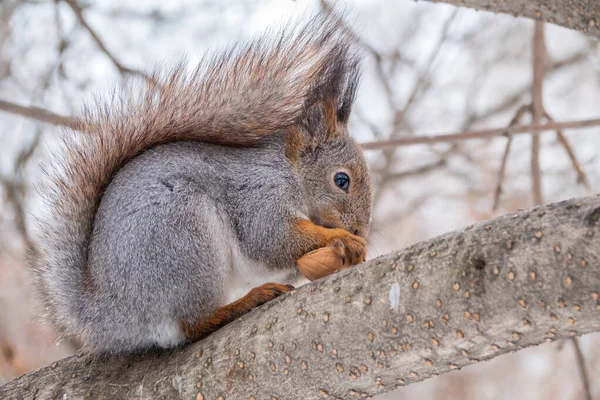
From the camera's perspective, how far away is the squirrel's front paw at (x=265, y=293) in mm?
1401

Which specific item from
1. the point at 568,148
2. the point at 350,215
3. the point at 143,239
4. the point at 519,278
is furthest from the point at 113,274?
the point at 568,148

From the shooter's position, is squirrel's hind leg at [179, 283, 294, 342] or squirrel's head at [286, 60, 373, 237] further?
squirrel's head at [286, 60, 373, 237]

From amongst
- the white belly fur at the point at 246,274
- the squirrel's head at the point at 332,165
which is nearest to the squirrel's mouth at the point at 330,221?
the squirrel's head at the point at 332,165

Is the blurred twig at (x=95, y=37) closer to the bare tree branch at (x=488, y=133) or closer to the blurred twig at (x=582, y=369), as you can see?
the bare tree branch at (x=488, y=133)

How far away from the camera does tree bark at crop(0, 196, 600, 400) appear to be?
0.91 m

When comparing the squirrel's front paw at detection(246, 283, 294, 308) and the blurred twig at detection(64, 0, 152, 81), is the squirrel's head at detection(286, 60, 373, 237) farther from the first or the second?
the blurred twig at detection(64, 0, 152, 81)

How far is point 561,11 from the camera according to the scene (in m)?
1.44

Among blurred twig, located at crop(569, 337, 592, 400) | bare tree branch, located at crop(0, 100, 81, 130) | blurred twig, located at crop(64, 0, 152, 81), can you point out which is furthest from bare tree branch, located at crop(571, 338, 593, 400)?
blurred twig, located at crop(64, 0, 152, 81)

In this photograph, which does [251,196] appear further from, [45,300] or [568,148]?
[568,148]

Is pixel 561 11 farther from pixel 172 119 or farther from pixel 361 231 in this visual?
pixel 172 119

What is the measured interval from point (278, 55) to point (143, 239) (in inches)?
23.9

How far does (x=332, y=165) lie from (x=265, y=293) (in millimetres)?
549

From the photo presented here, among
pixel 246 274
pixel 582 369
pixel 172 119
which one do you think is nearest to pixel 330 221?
pixel 246 274

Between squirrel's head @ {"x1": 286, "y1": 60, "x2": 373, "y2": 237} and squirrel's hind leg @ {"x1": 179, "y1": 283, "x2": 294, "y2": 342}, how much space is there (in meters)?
0.39
